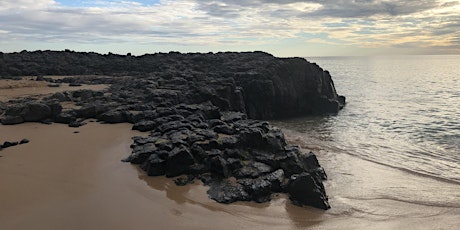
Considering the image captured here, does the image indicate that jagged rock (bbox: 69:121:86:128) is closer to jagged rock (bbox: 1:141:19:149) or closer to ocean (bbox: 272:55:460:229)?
jagged rock (bbox: 1:141:19:149)

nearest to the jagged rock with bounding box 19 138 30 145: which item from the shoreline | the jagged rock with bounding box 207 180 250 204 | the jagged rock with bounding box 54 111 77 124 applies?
the shoreline

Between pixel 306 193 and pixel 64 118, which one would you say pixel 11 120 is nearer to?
pixel 64 118

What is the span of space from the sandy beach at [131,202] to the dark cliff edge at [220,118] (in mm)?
676

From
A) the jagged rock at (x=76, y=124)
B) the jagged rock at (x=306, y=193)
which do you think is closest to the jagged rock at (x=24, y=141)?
the jagged rock at (x=76, y=124)

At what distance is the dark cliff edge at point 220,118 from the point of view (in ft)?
42.0

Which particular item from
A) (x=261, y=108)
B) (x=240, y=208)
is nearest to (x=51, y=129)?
(x=240, y=208)

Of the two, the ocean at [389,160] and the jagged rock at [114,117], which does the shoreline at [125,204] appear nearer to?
the ocean at [389,160]

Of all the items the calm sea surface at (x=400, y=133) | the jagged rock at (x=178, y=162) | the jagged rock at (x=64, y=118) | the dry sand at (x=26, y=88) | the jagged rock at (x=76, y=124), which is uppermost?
the dry sand at (x=26, y=88)

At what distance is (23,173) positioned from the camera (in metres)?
12.3

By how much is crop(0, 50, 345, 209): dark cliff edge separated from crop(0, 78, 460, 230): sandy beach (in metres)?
0.68

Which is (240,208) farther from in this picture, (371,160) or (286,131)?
(286,131)

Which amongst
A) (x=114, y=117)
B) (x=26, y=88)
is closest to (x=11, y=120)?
(x=114, y=117)

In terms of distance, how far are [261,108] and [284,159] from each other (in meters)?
22.6

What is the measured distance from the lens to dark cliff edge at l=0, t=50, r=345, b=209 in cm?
1280
